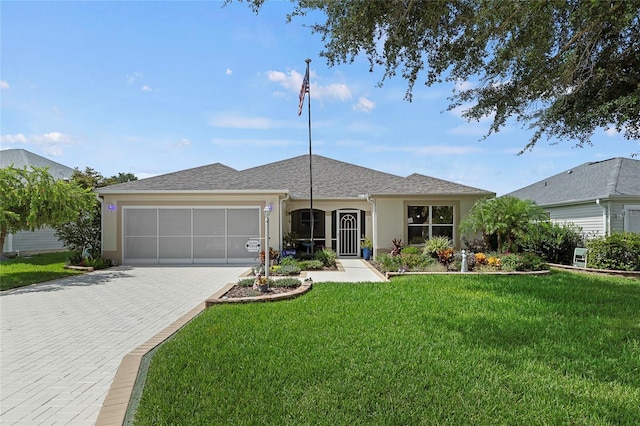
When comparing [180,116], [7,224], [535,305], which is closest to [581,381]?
[535,305]

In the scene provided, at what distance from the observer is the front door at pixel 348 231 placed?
18547 mm

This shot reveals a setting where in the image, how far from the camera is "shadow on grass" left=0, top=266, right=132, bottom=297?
10.5 metres

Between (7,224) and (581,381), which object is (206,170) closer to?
(7,224)

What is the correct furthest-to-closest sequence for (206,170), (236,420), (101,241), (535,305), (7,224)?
1. (206,170)
2. (101,241)
3. (7,224)
4. (535,305)
5. (236,420)

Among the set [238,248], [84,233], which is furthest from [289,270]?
[84,233]

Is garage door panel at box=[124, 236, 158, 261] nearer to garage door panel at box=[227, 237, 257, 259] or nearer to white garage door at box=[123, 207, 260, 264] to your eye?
white garage door at box=[123, 207, 260, 264]

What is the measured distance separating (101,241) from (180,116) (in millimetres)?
6886

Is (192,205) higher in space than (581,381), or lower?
higher

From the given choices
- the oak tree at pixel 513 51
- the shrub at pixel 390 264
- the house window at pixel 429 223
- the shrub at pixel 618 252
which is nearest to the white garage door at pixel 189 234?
the shrub at pixel 390 264

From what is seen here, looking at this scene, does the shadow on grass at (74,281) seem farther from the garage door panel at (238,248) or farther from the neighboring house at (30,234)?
the neighboring house at (30,234)

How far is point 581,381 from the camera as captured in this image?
3.98 m

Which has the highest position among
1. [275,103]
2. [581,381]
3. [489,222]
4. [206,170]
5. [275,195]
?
[275,103]

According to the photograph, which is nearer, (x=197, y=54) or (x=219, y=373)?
(x=219, y=373)

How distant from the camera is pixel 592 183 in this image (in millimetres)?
17391
